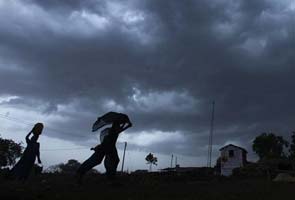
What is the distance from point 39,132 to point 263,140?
228 feet

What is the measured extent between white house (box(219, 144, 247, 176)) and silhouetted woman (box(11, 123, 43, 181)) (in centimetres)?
4226

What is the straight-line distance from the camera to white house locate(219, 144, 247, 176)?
2199 inches

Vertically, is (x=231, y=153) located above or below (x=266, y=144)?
below

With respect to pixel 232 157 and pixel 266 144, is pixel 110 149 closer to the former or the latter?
pixel 232 157

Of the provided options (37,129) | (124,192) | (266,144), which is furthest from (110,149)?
(266,144)

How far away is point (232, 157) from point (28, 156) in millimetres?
44567

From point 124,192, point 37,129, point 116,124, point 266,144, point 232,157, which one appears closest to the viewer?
point 124,192

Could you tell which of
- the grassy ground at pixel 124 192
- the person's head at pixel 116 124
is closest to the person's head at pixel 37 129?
the grassy ground at pixel 124 192

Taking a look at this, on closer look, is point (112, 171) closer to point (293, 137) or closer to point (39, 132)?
point (39, 132)

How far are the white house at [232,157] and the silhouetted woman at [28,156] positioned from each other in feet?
139

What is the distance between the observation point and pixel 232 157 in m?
56.8

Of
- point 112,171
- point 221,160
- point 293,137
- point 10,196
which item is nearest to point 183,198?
point 10,196

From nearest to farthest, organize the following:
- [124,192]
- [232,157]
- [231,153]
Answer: [124,192]
[232,157]
[231,153]

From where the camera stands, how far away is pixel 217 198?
10.6 m
